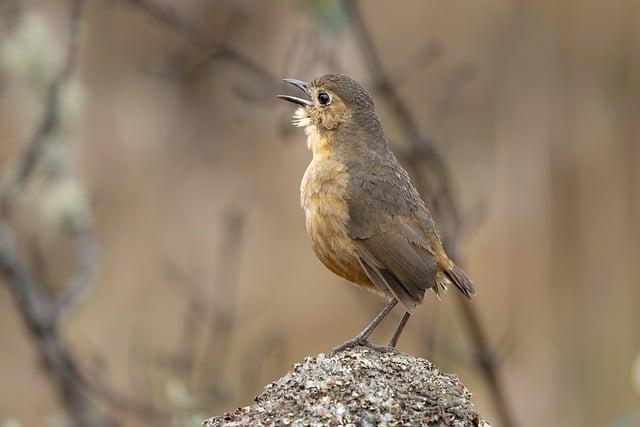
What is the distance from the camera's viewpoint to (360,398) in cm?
360

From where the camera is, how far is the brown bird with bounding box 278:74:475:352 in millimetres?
4719

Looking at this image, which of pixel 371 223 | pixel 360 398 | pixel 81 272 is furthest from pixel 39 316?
pixel 360 398

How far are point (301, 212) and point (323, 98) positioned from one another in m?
4.85

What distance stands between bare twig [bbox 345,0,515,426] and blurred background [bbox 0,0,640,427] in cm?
184

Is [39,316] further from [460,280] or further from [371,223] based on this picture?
[460,280]

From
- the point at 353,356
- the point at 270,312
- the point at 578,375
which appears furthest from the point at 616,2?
the point at 353,356

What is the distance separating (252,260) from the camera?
1047 centimetres

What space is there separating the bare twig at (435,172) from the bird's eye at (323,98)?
48.0 inches

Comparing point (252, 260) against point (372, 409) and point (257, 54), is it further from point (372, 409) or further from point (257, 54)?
point (372, 409)

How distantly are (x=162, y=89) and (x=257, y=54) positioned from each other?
3.48 ft

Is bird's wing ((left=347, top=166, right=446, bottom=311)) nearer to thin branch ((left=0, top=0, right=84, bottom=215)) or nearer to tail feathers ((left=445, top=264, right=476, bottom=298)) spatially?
tail feathers ((left=445, top=264, right=476, bottom=298))

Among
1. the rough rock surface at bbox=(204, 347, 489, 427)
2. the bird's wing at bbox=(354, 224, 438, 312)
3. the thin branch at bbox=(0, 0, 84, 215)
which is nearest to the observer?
the rough rock surface at bbox=(204, 347, 489, 427)

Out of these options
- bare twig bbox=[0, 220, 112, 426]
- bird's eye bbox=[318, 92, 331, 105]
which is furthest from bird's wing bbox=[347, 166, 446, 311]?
bare twig bbox=[0, 220, 112, 426]

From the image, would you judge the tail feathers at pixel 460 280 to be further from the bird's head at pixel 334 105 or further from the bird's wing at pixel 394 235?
the bird's head at pixel 334 105
